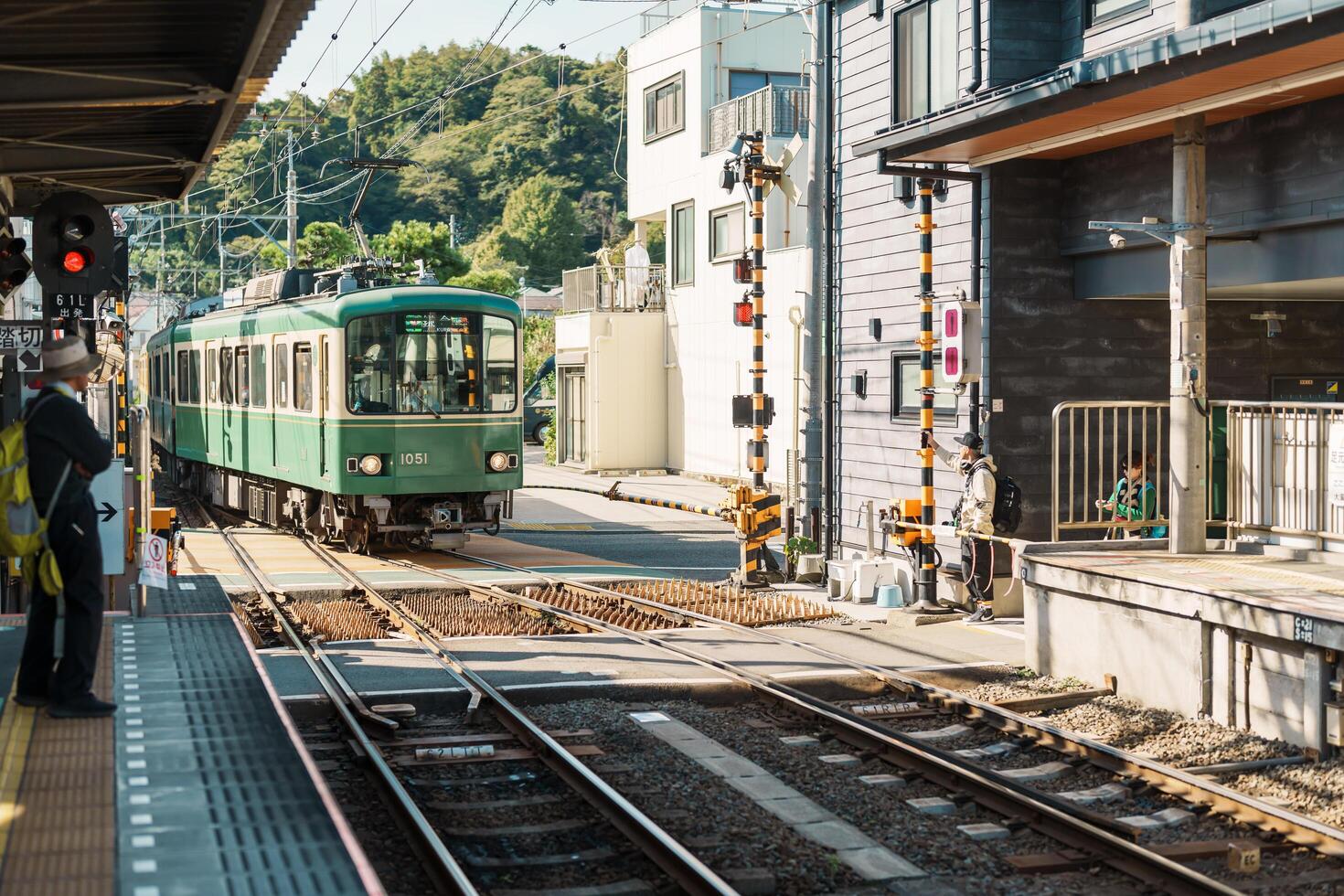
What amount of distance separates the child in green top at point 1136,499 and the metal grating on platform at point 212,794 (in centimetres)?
733

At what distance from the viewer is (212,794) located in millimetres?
5594

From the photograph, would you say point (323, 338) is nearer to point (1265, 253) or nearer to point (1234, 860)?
point (1265, 253)

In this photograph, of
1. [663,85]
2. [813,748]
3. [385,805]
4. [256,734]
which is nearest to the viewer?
[256,734]

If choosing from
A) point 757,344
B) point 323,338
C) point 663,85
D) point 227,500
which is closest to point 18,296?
point 227,500

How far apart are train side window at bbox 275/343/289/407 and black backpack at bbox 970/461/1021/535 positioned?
978 centimetres

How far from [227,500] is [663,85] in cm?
1518

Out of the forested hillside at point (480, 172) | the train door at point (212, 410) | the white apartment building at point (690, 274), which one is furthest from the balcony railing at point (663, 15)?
the forested hillside at point (480, 172)

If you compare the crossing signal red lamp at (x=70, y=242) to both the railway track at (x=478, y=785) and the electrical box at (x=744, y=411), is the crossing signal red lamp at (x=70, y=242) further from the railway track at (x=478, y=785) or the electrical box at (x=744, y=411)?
the electrical box at (x=744, y=411)

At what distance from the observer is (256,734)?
6.54 meters

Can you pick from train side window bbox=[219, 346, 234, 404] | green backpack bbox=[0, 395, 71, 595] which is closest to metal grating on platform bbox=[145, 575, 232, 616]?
green backpack bbox=[0, 395, 71, 595]

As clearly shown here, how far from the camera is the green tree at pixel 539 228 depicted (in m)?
77.6

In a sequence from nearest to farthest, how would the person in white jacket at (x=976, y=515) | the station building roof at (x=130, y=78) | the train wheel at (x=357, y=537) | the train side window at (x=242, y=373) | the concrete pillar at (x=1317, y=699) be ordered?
the station building roof at (x=130, y=78), the concrete pillar at (x=1317, y=699), the person in white jacket at (x=976, y=515), the train wheel at (x=357, y=537), the train side window at (x=242, y=373)

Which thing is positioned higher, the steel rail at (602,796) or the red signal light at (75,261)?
the red signal light at (75,261)

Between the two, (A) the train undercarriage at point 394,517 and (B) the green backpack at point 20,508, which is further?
(A) the train undercarriage at point 394,517
